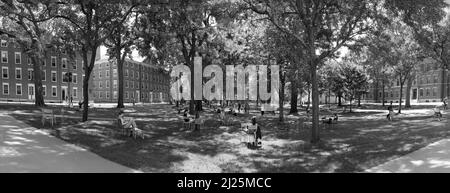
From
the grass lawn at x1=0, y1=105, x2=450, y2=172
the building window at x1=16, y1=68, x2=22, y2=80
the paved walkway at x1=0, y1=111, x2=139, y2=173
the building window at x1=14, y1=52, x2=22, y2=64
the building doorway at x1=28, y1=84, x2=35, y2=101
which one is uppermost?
the building window at x1=14, y1=52, x2=22, y2=64

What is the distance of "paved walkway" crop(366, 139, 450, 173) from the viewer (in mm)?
9781

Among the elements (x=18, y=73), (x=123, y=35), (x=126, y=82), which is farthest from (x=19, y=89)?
(x=123, y=35)

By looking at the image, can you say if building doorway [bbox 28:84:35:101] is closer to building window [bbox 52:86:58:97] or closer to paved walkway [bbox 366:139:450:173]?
building window [bbox 52:86:58:97]

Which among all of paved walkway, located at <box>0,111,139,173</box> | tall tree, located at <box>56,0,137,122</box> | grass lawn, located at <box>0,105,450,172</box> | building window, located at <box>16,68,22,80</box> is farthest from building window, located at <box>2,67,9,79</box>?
paved walkway, located at <box>0,111,139,173</box>

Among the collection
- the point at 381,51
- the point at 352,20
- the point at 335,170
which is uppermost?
the point at 352,20

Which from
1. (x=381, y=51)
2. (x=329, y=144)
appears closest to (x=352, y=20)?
(x=381, y=51)

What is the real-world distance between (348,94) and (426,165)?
34.4 m

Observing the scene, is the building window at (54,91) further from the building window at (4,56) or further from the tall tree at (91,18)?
the tall tree at (91,18)

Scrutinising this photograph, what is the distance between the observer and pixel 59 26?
2678 cm

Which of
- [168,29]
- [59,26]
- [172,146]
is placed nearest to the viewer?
A: [172,146]

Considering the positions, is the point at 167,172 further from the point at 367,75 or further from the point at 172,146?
the point at 367,75

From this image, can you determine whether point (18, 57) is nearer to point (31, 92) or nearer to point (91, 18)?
point (31, 92)

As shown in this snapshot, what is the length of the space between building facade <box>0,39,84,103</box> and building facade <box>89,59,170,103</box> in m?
20.0
